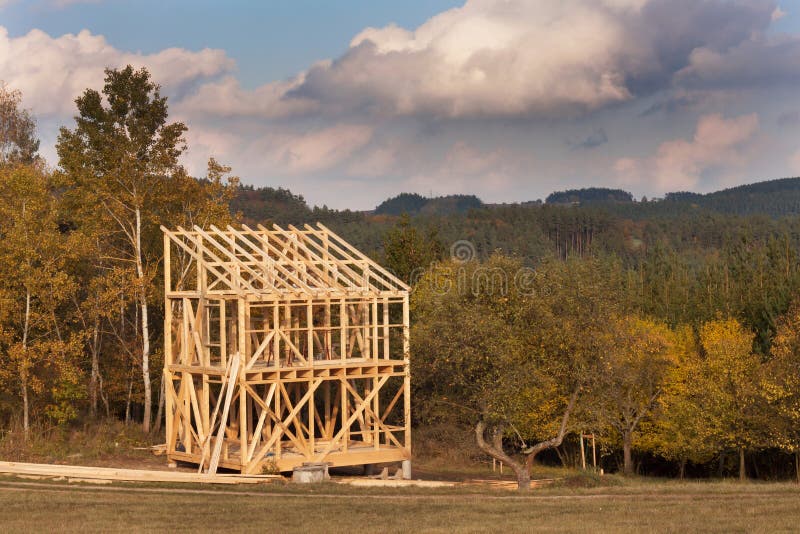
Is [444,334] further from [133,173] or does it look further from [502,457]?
[133,173]

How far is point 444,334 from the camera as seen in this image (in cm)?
2923

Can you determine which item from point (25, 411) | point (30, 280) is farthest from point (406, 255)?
point (25, 411)

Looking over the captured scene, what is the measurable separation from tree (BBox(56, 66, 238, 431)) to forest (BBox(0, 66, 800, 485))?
7cm

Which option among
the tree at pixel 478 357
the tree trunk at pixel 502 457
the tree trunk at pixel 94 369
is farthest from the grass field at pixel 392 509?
the tree trunk at pixel 94 369

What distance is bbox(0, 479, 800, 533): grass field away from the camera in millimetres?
19578

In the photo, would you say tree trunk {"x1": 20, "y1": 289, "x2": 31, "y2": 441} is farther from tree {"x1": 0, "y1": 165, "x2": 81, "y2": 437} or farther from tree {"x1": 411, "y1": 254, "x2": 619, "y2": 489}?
tree {"x1": 411, "y1": 254, "x2": 619, "y2": 489}

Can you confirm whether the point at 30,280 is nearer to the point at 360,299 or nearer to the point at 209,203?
the point at 209,203

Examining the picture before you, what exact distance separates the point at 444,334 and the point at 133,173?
1538 cm

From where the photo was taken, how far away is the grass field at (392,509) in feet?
64.2

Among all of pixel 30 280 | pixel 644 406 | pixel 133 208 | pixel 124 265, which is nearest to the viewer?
pixel 30 280

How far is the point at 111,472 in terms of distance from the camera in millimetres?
26656

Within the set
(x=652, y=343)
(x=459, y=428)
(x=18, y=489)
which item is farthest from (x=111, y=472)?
(x=652, y=343)

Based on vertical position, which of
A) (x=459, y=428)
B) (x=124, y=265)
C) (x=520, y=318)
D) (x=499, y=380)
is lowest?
(x=459, y=428)

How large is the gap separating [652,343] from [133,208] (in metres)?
24.1
